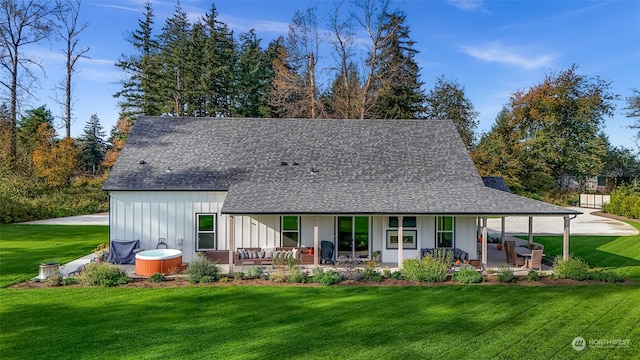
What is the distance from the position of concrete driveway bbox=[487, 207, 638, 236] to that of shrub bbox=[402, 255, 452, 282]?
12768mm

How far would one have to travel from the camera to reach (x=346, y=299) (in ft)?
33.8

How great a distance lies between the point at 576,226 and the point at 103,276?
27808 millimetres

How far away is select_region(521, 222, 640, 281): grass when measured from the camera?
14102 mm

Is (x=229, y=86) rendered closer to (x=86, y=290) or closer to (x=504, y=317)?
(x=86, y=290)

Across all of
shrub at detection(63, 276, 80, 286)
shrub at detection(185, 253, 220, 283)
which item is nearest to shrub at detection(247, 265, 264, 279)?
shrub at detection(185, 253, 220, 283)

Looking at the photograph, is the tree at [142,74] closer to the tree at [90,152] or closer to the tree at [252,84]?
the tree at [252,84]

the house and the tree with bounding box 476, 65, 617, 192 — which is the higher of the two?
the tree with bounding box 476, 65, 617, 192

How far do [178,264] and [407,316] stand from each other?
807 centimetres

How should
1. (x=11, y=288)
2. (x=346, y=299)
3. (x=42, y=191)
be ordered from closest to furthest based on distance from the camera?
(x=346, y=299)
(x=11, y=288)
(x=42, y=191)

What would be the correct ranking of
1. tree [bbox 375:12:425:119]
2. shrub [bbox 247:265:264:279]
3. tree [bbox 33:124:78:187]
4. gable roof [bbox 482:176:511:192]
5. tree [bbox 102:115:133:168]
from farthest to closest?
tree [bbox 102:115:133:168]
tree [bbox 375:12:425:119]
tree [bbox 33:124:78:187]
gable roof [bbox 482:176:511:192]
shrub [bbox 247:265:264:279]

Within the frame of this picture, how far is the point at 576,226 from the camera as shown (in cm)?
2508

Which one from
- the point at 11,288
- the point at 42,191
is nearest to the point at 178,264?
the point at 11,288

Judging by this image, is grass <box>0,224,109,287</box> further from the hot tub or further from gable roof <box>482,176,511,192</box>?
gable roof <box>482,176,511,192</box>

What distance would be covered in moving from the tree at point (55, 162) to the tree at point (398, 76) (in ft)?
96.7
